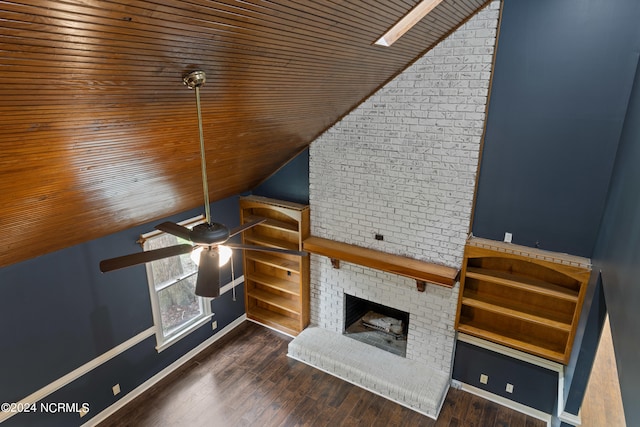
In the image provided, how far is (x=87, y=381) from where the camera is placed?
Result: 4.53 m

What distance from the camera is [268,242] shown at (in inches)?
244

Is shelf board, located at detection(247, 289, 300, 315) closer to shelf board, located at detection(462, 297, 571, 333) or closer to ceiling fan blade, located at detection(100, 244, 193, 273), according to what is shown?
shelf board, located at detection(462, 297, 571, 333)

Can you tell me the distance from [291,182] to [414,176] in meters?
1.91

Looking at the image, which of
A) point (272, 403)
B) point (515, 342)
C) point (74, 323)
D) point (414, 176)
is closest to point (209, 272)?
point (74, 323)

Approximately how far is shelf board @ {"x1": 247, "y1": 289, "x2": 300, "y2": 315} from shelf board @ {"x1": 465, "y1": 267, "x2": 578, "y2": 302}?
278 centimetres

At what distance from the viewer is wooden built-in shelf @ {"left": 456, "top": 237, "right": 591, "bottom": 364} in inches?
161

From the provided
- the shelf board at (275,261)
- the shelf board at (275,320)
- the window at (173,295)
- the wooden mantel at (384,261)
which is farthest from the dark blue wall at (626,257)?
the window at (173,295)

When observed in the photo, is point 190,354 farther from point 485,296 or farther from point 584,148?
point 584,148

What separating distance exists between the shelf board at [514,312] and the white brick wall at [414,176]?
0.28 m

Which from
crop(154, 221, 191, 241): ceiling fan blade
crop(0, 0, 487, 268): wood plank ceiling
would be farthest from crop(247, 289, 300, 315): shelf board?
crop(154, 221, 191, 241): ceiling fan blade

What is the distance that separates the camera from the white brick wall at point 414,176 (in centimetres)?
416

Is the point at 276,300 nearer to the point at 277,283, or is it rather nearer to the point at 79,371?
the point at 277,283

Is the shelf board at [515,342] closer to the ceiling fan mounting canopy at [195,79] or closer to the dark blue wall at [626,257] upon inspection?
the dark blue wall at [626,257]

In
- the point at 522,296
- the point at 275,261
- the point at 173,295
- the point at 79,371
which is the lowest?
the point at 79,371
